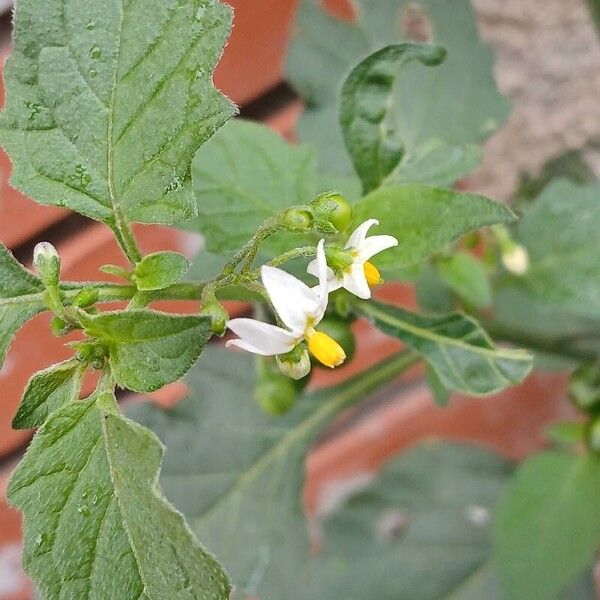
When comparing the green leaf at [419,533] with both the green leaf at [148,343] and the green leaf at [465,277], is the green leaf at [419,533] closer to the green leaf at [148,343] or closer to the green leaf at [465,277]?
the green leaf at [465,277]

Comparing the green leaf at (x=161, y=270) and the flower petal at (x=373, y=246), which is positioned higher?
the green leaf at (x=161, y=270)

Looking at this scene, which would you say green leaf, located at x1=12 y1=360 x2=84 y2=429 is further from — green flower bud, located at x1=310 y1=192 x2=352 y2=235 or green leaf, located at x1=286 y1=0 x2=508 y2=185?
green leaf, located at x1=286 y1=0 x2=508 y2=185

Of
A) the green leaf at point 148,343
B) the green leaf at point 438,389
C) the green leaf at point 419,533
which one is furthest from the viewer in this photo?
the green leaf at point 419,533

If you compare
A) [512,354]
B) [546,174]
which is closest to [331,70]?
[546,174]

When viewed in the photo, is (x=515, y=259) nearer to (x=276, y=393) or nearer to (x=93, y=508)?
(x=276, y=393)

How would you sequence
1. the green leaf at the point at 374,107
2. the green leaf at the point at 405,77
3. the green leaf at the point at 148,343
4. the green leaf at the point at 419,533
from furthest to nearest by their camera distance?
the green leaf at the point at 419,533, the green leaf at the point at 405,77, the green leaf at the point at 374,107, the green leaf at the point at 148,343

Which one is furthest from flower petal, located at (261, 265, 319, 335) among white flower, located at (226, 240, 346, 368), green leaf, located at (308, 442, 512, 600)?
green leaf, located at (308, 442, 512, 600)

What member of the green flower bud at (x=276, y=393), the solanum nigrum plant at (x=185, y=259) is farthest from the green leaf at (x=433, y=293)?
the green flower bud at (x=276, y=393)
